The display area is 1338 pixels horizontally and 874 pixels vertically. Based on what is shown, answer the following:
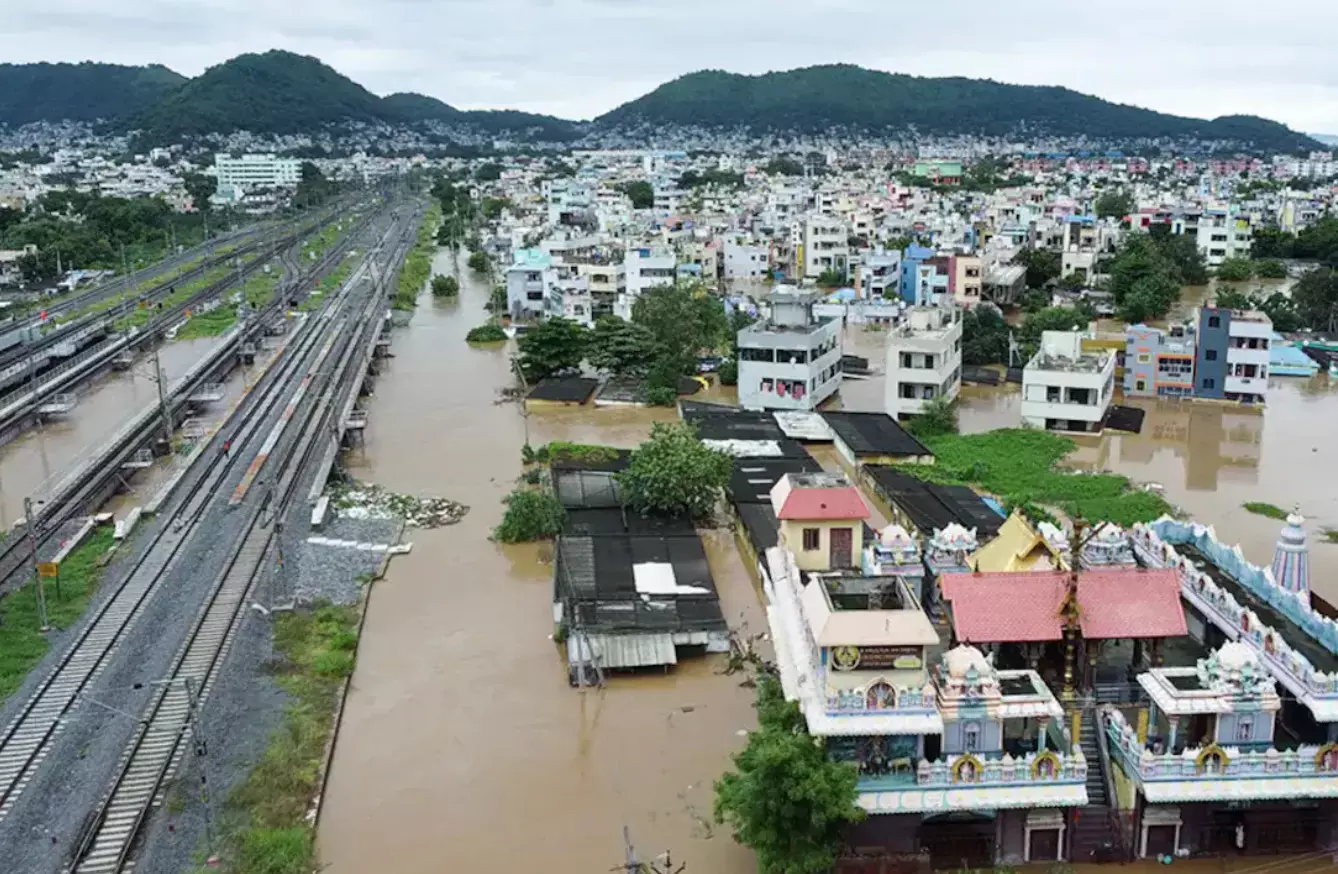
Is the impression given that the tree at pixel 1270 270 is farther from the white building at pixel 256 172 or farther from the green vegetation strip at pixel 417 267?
the white building at pixel 256 172

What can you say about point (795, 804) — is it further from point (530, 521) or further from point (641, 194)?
point (641, 194)

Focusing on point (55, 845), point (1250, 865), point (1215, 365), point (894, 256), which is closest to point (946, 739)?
point (1250, 865)

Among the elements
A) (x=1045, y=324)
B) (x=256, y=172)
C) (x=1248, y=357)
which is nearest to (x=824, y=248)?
(x=1045, y=324)

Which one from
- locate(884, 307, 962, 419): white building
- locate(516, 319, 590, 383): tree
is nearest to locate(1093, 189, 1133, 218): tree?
locate(884, 307, 962, 419): white building

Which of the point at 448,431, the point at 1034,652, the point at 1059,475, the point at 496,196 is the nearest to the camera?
the point at 1034,652

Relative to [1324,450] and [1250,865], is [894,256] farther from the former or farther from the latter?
[1250,865]

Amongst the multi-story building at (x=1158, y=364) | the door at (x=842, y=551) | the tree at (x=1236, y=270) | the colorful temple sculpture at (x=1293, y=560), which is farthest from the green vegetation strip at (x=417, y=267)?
the colorful temple sculpture at (x=1293, y=560)
